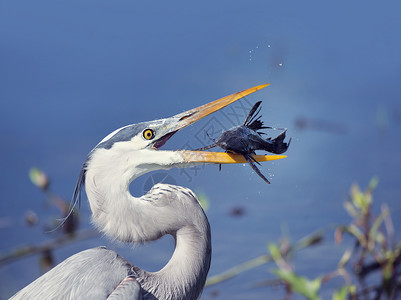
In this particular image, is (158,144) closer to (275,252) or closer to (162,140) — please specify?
(162,140)

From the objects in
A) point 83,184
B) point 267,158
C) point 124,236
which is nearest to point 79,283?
point 124,236

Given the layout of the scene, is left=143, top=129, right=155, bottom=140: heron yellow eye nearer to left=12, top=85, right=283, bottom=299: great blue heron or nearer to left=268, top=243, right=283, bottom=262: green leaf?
left=12, top=85, right=283, bottom=299: great blue heron

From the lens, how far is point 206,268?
6.00 feet

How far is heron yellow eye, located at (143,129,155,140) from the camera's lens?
5.74 ft

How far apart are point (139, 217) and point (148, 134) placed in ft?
0.94

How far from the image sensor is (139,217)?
1.72 m

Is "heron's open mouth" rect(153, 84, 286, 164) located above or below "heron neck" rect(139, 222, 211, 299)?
above

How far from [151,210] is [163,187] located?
0.33 feet

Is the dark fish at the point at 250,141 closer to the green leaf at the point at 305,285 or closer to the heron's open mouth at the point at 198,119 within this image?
the heron's open mouth at the point at 198,119

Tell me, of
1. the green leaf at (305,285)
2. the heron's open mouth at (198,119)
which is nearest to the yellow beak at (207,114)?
the heron's open mouth at (198,119)

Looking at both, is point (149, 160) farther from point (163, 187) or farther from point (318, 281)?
point (318, 281)

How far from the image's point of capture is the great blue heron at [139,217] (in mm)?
1698

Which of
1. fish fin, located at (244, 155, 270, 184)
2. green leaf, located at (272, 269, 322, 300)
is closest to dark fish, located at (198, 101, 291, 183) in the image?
fish fin, located at (244, 155, 270, 184)

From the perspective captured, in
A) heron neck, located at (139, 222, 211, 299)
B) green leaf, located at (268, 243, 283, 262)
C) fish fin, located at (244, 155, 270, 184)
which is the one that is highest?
fish fin, located at (244, 155, 270, 184)
